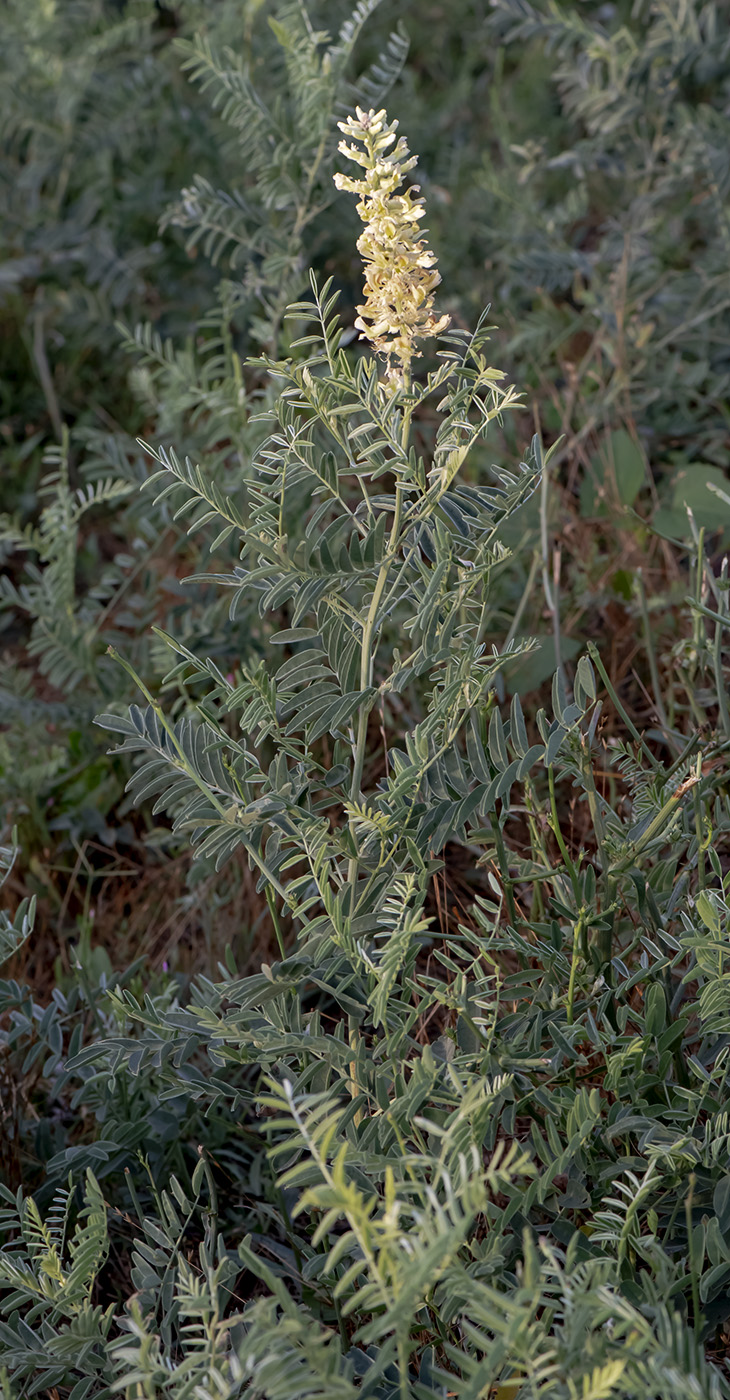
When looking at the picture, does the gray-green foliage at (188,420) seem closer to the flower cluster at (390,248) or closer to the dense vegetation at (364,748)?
the dense vegetation at (364,748)

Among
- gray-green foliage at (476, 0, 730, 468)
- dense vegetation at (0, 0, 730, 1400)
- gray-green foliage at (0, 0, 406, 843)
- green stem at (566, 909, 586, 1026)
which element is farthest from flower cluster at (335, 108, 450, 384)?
gray-green foliage at (476, 0, 730, 468)

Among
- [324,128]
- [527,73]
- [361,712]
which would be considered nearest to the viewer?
[361,712]

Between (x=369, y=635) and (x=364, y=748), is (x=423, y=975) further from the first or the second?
(x=369, y=635)

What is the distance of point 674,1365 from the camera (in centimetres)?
77

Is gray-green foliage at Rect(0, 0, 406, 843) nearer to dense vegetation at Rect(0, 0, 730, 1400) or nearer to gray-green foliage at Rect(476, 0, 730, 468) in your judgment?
dense vegetation at Rect(0, 0, 730, 1400)

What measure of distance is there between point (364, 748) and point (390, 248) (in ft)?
1.51

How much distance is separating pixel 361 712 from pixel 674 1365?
57 centimetres

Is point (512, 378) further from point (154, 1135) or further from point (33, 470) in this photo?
point (154, 1135)

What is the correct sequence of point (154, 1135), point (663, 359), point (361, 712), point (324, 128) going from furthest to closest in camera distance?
point (663, 359), point (324, 128), point (154, 1135), point (361, 712)

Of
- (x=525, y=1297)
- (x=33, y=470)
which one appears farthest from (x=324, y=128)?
(x=525, y=1297)

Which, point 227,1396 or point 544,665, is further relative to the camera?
point 544,665

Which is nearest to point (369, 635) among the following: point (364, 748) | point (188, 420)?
point (364, 748)

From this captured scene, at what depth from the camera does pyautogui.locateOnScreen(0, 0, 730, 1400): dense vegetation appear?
0.98 m

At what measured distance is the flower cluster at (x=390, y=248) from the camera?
0.95 m
